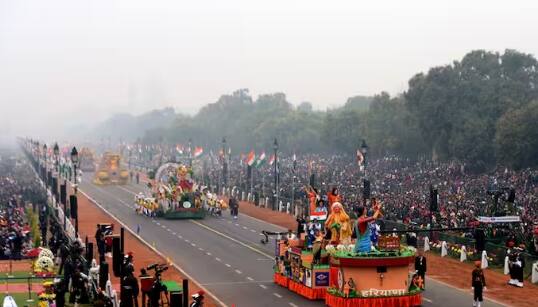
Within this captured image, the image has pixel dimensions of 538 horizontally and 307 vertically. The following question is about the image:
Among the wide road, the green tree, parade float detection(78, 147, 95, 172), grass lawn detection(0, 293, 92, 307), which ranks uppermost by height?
the green tree

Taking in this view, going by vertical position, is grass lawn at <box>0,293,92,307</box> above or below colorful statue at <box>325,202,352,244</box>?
below

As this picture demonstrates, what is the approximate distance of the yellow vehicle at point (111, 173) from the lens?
105 m

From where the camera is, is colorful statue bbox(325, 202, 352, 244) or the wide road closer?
colorful statue bbox(325, 202, 352, 244)

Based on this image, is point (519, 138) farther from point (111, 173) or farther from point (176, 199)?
point (111, 173)

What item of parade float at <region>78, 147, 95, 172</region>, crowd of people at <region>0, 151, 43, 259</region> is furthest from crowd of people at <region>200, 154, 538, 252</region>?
parade float at <region>78, 147, 95, 172</region>

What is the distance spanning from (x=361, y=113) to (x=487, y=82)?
37454mm

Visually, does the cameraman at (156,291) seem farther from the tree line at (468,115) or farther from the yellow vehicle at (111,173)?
the yellow vehicle at (111,173)

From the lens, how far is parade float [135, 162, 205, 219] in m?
63.0

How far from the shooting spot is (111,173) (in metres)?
106

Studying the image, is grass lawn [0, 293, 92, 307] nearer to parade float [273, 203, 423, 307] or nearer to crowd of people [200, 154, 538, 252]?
parade float [273, 203, 423, 307]

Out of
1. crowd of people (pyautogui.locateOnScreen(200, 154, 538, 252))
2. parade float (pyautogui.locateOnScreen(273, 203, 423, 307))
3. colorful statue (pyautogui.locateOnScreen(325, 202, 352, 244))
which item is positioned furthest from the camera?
crowd of people (pyautogui.locateOnScreen(200, 154, 538, 252))

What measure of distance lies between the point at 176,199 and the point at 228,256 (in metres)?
20.7

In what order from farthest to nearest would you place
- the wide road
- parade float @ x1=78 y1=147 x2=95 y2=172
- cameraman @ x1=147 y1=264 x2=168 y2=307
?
parade float @ x1=78 y1=147 x2=95 y2=172
the wide road
cameraman @ x1=147 y1=264 x2=168 y2=307

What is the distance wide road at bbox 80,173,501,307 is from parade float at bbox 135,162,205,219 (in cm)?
113
